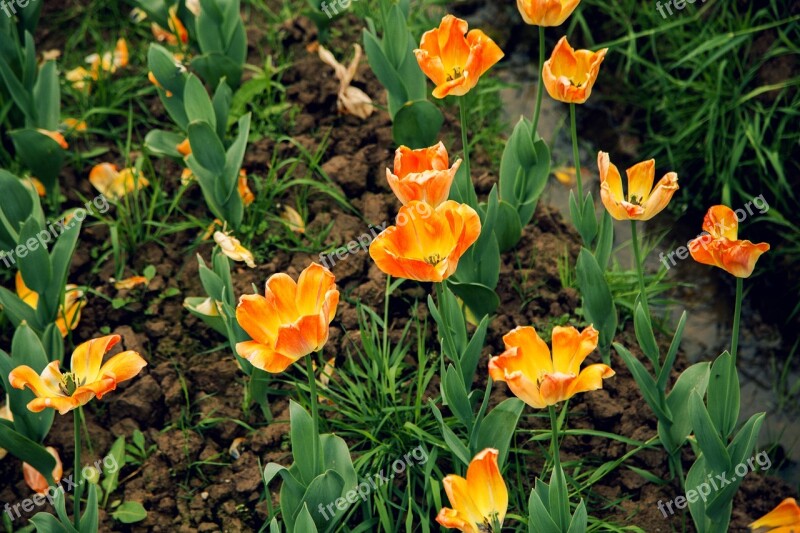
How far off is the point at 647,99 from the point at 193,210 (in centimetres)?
171

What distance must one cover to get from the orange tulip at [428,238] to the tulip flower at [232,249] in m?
0.89

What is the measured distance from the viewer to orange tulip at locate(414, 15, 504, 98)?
231 cm

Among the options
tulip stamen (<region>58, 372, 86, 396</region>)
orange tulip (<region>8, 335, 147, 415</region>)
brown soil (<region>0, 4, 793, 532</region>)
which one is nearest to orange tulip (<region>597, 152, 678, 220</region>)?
brown soil (<region>0, 4, 793, 532</region>)

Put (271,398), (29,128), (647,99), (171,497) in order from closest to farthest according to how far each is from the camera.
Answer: (171,497)
(271,398)
(29,128)
(647,99)

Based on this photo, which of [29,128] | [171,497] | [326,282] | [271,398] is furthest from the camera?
[29,128]

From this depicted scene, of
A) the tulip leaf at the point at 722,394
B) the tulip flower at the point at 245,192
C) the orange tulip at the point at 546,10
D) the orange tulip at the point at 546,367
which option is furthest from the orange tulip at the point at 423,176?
the tulip flower at the point at 245,192

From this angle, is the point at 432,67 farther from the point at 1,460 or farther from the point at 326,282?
the point at 1,460

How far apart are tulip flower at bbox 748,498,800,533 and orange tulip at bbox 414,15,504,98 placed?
118 cm

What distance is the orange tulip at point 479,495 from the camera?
1852mm

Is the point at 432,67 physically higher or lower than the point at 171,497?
higher

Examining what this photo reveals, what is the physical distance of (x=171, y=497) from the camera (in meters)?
2.55

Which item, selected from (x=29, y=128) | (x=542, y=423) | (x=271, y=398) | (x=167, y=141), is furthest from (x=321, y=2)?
(x=542, y=423)

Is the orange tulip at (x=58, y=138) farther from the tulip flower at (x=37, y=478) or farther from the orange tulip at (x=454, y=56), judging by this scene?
the orange tulip at (x=454, y=56)

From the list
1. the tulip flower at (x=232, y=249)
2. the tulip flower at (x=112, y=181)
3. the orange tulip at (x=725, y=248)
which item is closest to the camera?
the orange tulip at (x=725, y=248)
